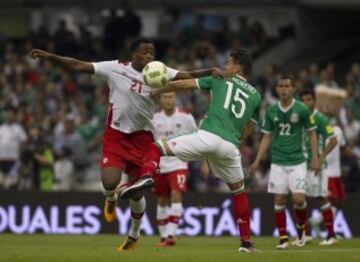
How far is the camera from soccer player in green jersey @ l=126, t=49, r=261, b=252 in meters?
16.5

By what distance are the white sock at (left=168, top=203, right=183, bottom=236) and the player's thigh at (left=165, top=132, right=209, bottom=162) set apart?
4.48m


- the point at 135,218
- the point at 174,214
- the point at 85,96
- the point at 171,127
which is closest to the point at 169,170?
the point at 171,127

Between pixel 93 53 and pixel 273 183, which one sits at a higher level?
pixel 93 53

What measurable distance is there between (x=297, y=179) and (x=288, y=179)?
0.19m

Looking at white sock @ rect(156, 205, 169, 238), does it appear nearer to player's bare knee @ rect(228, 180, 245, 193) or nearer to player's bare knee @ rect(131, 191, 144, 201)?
player's bare knee @ rect(131, 191, 144, 201)

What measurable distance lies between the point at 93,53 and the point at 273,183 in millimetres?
16172

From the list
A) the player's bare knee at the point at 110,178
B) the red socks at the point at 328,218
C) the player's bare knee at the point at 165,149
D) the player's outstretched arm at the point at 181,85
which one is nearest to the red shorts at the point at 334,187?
the red socks at the point at 328,218

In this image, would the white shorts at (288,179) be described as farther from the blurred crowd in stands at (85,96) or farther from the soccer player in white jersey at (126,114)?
the blurred crowd in stands at (85,96)

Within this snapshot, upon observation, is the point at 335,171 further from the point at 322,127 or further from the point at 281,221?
the point at 281,221

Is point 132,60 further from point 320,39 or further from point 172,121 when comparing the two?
point 320,39

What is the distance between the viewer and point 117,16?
35188 millimetres

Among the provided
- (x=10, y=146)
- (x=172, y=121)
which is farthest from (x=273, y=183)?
(x=10, y=146)

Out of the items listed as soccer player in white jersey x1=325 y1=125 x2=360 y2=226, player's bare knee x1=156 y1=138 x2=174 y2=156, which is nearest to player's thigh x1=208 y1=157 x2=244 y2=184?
player's bare knee x1=156 y1=138 x2=174 y2=156

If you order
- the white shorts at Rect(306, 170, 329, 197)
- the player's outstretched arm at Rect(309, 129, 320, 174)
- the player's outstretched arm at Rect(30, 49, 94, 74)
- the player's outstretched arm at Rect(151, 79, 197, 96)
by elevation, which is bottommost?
the white shorts at Rect(306, 170, 329, 197)
